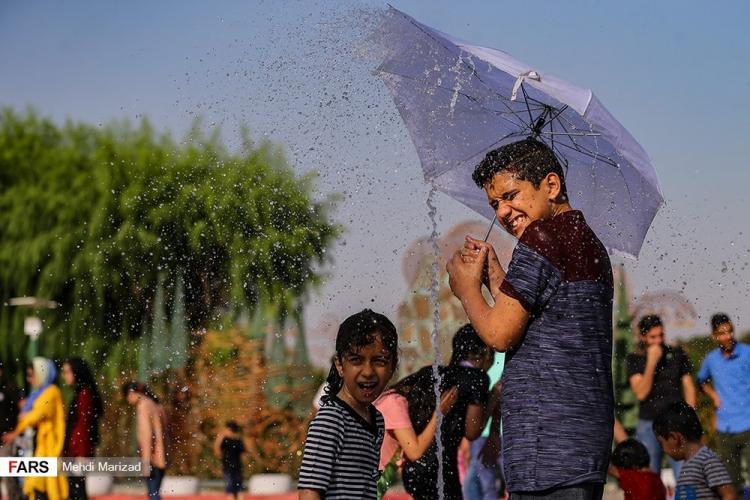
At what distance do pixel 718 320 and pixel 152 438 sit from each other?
4315mm

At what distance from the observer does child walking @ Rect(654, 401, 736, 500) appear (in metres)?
5.89

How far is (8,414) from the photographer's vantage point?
10.3 m

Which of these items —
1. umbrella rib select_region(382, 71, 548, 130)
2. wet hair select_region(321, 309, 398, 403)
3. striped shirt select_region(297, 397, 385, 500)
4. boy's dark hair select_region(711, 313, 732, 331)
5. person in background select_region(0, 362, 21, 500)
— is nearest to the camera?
striped shirt select_region(297, 397, 385, 500)

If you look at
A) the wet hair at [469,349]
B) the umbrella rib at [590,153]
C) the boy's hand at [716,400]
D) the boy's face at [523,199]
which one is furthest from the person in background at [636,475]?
the boy's face at [523,199]

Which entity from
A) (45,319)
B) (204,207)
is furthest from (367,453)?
(45,319)

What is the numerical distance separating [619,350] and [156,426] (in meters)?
7.46

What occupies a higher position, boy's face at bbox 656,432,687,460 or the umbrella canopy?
the umbrella canopy

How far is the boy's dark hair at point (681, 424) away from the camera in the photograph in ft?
20.2

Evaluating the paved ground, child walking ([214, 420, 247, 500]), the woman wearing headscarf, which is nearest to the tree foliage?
the paved ground

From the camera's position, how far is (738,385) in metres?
8.42

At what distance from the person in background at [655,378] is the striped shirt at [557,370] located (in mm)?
5586

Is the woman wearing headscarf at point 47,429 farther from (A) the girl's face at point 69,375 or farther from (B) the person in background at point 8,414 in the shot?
(B) the person in background at point 8,414

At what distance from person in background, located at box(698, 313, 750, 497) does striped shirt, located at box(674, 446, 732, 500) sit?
99.1 inches

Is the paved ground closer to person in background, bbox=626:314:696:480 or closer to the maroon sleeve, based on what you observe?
the maroon sleeve
